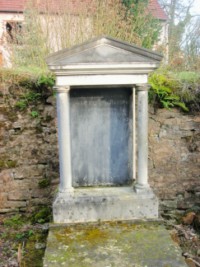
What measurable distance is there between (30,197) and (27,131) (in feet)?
3.79

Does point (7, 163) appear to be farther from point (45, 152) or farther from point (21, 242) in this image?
point (21, 242)

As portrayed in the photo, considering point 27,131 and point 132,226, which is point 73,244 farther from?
point 27,131

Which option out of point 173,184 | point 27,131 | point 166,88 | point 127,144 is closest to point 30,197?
point 27,131

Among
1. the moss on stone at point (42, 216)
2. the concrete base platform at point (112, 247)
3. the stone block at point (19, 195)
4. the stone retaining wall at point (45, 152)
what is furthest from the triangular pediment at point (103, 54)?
the moss on stone at point (42, 216)

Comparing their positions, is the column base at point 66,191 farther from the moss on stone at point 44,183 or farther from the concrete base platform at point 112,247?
the moss on stone at point 44,183

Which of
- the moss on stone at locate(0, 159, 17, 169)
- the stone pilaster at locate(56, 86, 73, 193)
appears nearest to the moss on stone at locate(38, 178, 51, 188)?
the moss on stone at locate(0, 159, 17, 169)

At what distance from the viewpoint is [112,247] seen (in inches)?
117

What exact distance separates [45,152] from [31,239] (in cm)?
161

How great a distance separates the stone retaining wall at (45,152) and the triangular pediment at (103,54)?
152cm

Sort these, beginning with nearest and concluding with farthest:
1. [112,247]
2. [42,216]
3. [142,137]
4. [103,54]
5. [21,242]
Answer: [112,247]
[103,54]
[142,137]
[21,242]
[42,216]

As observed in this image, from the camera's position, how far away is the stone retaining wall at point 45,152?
4.81m

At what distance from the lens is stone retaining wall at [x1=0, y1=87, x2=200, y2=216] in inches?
189

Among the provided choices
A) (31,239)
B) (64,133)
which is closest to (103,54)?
(64,133)

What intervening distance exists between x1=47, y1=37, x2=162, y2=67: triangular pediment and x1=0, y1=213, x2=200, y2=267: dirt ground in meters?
2.22
